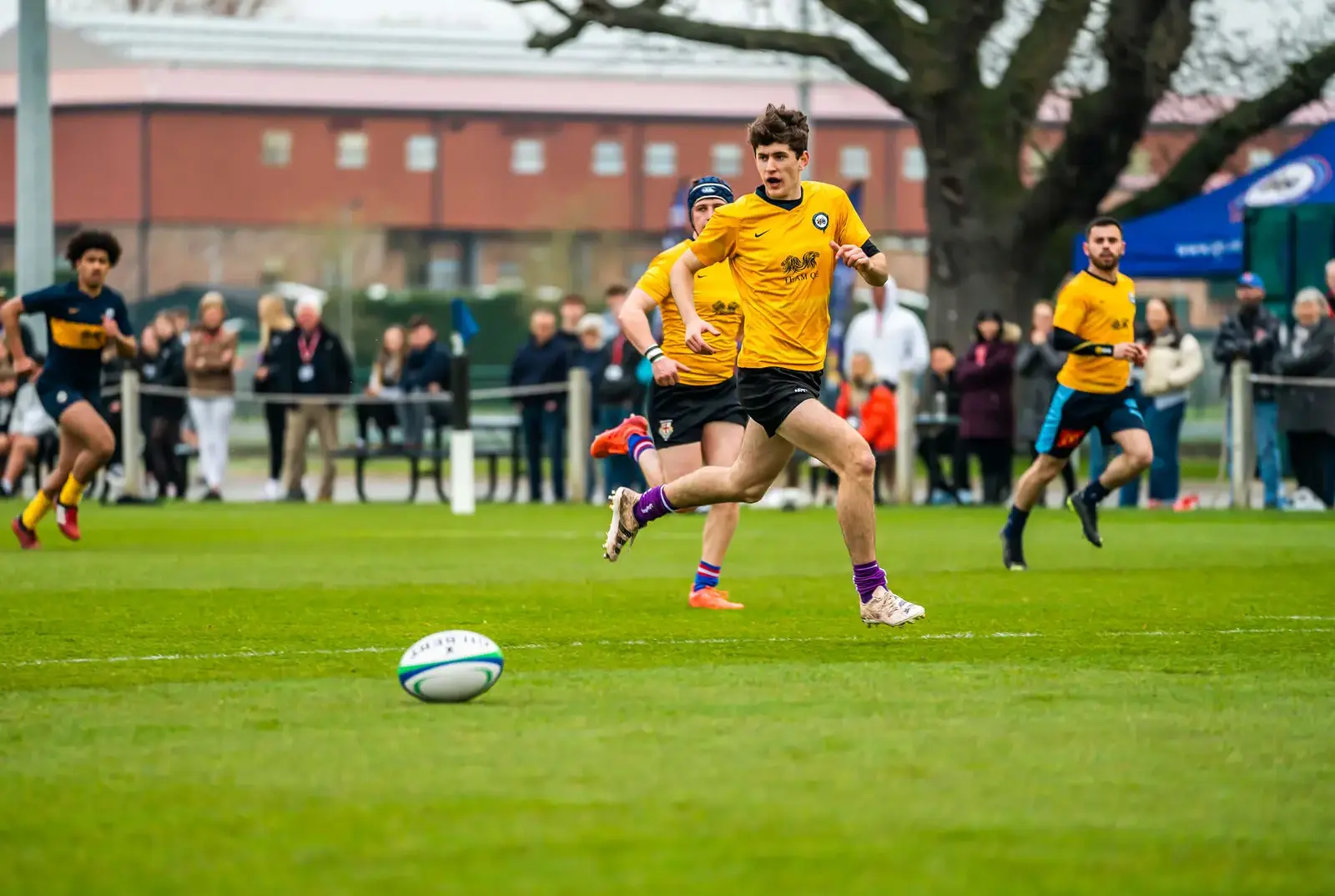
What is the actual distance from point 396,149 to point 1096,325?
69525mm

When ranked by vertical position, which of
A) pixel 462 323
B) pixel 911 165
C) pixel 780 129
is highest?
pixel 911 165

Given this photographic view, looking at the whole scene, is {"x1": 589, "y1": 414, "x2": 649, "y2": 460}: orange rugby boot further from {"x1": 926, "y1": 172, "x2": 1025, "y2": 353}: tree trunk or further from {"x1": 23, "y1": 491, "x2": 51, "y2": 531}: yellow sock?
{"x1": 926, "y1": 172, "x2": 1025, "y2": 353}: tree trunk

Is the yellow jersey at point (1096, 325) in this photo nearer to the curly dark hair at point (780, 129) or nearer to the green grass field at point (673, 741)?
the green grass field at point (673, 741)

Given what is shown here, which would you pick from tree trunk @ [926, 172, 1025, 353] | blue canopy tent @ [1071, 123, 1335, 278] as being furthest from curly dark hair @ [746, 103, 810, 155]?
tree trunk @ [926, 172, 1025, 353]

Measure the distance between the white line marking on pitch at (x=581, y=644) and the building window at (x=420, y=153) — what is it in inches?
2891

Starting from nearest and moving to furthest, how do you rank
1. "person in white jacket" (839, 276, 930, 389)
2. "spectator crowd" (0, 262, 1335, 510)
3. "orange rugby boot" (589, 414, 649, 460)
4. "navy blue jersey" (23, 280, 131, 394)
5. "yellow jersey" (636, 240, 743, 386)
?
"yellow jersey" (636, 240, 743, 386)
"orange rugby boot" (589, 414, 649, 460)
"navy blue jersey" (23, 280, 131, 394)
"spectator crowd" (0, 262, 1335, 510)
"person in white jacket" (839, 276, 930, 389)

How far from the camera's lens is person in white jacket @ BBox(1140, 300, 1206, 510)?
22.3m

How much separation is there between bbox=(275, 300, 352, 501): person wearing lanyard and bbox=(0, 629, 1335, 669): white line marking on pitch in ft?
53.5

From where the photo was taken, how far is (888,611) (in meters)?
10.2

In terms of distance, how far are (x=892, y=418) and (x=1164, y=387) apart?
9.60ft

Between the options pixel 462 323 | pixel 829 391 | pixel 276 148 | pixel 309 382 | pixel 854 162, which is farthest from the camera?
pixel 854 162

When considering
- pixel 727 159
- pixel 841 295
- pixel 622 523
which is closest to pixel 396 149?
pixel 727 159

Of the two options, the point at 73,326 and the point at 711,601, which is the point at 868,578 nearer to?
the point at 711,601

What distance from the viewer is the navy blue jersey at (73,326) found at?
→ 16.5 m
